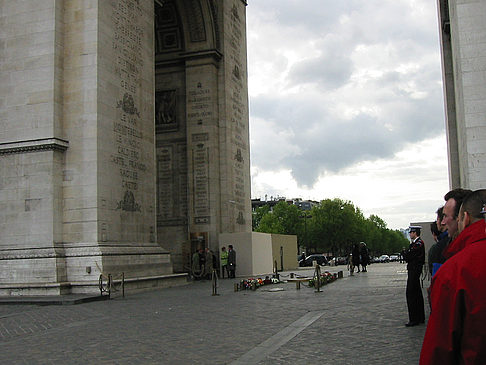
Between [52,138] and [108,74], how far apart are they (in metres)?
3.13

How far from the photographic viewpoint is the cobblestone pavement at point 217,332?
804 centimetres

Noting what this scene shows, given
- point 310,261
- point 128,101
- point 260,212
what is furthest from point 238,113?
point 260,212

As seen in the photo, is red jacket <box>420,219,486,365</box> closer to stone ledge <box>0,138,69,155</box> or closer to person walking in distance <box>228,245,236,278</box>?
stone ledge <box>0,138,69,155</box>

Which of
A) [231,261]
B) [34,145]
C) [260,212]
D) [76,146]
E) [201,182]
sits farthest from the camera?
[260,212]

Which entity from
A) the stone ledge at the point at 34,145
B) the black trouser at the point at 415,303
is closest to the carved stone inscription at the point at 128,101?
the stone ledge at the point at 34,145

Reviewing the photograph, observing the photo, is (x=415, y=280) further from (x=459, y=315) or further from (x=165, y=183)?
(x=165, y=183)

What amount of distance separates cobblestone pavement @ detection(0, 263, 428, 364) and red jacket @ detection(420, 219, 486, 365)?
5.05 meters

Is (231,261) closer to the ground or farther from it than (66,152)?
closer to the ground

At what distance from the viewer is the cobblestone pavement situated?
8039 millimetres

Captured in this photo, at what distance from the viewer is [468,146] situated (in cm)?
1373

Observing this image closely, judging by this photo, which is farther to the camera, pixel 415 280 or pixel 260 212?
pixel 260 212

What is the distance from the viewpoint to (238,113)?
113ft

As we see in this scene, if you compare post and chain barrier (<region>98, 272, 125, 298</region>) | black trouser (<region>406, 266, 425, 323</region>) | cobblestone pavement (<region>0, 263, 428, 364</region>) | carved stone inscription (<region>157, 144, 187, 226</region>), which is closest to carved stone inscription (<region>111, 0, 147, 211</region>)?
post and chain barrier (<region>98, 272, 125, 298</region>)

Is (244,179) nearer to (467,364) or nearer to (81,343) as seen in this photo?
(81,343)
